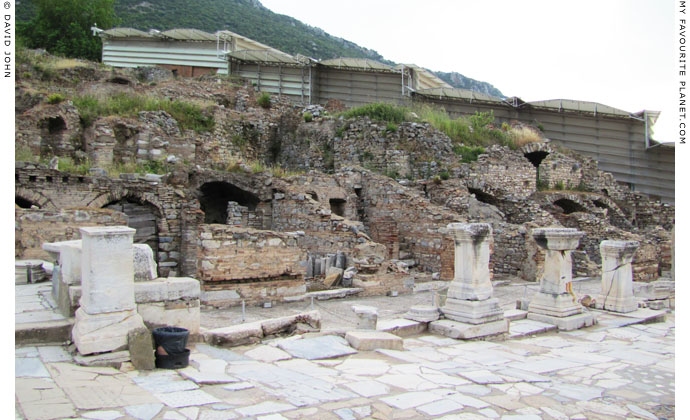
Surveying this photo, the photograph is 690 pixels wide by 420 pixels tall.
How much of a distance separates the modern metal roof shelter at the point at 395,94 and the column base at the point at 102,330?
67.3 feet

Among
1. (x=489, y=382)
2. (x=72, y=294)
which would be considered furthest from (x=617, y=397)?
(x=72, y=294)

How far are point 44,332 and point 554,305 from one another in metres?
7.76

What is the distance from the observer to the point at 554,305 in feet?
30.3

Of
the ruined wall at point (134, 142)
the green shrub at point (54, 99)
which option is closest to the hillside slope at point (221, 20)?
the green shrub at point (54, 99)

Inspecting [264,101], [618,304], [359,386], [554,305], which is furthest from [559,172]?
[359,386]

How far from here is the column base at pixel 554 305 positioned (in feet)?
30.1

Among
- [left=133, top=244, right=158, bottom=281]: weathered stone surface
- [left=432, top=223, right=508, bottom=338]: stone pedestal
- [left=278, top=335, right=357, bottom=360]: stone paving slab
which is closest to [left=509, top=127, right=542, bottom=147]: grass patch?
[left=432, top=223, right=508, bottom=338]: stone pedestal

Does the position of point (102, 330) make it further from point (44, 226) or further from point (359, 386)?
point (44, 226)

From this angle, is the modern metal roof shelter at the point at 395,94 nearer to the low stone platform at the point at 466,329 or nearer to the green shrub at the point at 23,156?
the green shrub at the point at 23,156

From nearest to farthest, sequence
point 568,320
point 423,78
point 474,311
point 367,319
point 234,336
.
A: point 234,336 → point 367,319 → point 474,311 → point 568,320 → point 423,78

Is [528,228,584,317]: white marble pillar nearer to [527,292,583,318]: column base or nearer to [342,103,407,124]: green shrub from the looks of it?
[527,292,583,318]: column base

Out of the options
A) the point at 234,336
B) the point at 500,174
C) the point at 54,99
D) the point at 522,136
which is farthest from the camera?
the point at 522,136

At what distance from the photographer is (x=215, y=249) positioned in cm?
1020

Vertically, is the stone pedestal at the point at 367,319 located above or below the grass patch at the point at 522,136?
below
